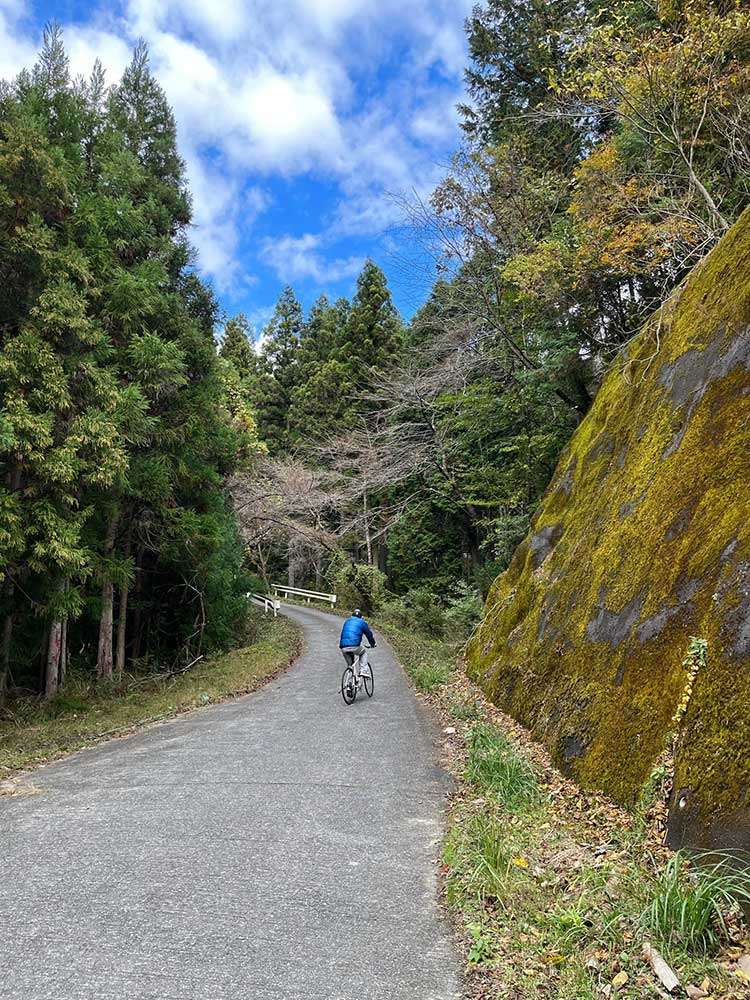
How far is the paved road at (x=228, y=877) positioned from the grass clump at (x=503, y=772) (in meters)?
0.49

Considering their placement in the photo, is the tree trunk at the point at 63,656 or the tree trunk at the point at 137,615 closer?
the tree trunk at the point at 63,656

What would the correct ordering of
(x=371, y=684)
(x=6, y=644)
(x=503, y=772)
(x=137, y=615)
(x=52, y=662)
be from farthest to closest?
(x=137, y=615) < (x=52, y=662) < (x=6, y=644) < (x=371, y=684) < (x=503, y=772)

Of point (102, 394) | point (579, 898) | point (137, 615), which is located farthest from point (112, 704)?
point (579, 898)

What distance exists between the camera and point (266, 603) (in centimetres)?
2991

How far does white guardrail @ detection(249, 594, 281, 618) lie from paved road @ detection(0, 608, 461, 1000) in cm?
2111

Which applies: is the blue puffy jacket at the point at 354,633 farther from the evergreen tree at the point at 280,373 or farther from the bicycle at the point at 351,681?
the evergreen tree at the point at 280,373

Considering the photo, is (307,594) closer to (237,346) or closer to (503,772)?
(237,346)

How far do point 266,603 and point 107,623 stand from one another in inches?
639

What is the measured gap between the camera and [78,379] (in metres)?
10.2

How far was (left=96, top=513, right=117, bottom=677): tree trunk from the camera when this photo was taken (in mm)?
13312

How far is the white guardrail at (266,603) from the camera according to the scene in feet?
94.4

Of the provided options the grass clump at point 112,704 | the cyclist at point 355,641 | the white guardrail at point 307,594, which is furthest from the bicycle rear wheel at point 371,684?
the white guardrail at point 307,594

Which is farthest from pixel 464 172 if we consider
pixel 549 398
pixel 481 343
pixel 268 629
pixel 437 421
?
pixel 268 629

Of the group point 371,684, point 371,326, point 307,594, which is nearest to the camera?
point 371,684
